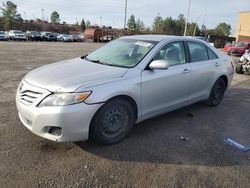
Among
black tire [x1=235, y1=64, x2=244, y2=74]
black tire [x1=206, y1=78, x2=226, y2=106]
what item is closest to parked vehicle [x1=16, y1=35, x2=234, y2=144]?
black tire [x1=206, y1=78, x2=226, y2=106]

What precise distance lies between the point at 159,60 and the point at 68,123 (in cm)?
180

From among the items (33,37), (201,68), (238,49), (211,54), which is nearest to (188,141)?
(201,68)

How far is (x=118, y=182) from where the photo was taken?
2.97m

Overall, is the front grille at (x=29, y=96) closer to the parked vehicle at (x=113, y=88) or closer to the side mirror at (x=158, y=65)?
the parked vehicle at (x=113, y=88)

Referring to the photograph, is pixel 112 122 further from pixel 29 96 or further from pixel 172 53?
pixel 172 53

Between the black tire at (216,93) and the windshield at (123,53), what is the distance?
2190mm

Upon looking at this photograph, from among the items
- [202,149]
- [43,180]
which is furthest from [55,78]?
[202,149]

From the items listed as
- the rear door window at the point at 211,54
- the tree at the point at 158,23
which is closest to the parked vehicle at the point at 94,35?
the tree at the point at 158,23

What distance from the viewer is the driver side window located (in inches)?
174

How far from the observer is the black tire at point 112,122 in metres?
3.55

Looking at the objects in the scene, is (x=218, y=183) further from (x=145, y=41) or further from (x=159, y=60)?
(x=145, y=41)

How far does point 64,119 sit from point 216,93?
Answer: 3.99m

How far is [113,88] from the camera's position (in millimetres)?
3570

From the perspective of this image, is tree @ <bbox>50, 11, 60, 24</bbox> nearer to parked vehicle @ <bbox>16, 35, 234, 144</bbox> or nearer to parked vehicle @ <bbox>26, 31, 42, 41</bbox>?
parked vehicle @ <bbox>26, 31, 42, 41</bbox>
